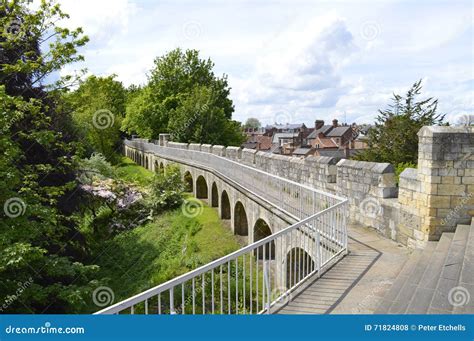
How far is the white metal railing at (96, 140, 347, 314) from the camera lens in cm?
454

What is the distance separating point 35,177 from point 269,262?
7624 mm

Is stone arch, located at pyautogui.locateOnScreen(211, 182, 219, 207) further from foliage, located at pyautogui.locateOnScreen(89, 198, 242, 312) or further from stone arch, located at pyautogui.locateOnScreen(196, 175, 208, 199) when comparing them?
stone arch, located at pyautogui.locateOnScreen(196, 175, 208, 199)

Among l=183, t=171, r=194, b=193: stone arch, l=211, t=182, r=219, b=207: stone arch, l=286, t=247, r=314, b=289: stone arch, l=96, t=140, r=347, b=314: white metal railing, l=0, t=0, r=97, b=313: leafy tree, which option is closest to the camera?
l=96, t=140, r=347, b=314: white metal railing

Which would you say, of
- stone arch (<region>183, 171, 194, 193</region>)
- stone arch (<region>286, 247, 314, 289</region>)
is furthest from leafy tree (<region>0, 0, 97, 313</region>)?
stone arch (<region>183, 171, 194, 193</region>)

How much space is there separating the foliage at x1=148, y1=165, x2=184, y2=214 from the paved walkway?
16150 mm

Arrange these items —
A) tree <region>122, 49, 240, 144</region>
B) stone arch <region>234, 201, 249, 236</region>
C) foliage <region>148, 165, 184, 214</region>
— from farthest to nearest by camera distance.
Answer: tree <region>122, 49, 240, 144</region> → foliage <region>148, 165, 184, 214</region> → stone arch <region>234, 201, 249, 236</region>

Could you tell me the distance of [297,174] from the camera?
12.8 m

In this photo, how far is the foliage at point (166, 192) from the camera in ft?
74.3

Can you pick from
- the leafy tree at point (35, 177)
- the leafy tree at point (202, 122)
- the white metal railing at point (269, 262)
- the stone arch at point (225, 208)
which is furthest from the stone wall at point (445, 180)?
the leafy tree at point (202, 122)

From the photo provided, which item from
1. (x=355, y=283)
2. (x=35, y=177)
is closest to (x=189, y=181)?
(x=35, y=177)

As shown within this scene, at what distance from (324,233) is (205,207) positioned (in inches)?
621

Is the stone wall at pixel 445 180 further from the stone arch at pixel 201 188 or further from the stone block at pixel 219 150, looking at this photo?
the stone arch at pixel 201 188
